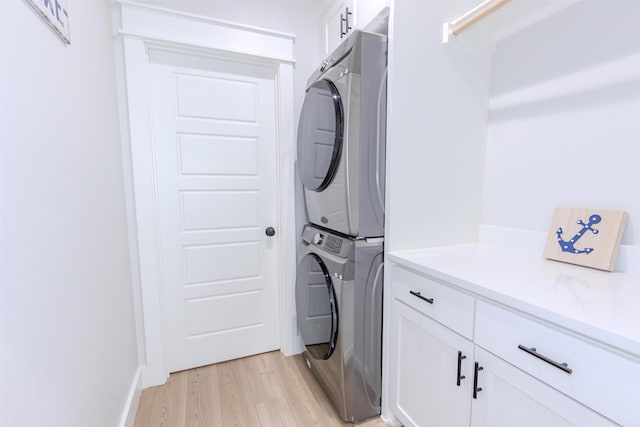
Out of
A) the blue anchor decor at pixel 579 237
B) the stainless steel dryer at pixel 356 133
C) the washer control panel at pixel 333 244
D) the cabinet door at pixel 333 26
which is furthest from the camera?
the cabinet door at pixel 333 26

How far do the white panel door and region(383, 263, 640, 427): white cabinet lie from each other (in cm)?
107

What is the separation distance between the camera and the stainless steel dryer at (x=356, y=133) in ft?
4.21

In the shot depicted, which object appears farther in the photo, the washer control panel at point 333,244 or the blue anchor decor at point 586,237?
the washer control panel at point 333,244

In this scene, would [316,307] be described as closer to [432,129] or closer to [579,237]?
[432,129]

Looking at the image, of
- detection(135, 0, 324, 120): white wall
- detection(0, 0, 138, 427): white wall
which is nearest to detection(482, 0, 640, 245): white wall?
detection(135, 0, 324, 120): white wall

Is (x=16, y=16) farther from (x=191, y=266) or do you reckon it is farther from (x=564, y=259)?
(x=564, y=259)

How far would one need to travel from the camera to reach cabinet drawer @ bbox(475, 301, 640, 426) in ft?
2.03

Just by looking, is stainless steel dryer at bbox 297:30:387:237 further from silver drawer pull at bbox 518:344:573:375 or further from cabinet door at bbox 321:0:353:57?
silver drawer pull at bbox 518:344:573:375

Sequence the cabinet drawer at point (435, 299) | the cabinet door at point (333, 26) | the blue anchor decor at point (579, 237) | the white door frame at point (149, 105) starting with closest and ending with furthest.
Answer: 1. the cabinet drawer at point (435, 299)
2. the blue anchor decor at point (579, 237)
3. the white door frame at point (149, 105)
4. the cabinet door at point (333, 26)

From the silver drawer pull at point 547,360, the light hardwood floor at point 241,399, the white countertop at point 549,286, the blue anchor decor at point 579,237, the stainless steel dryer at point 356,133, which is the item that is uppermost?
the stainless steel dryer at point 356,133

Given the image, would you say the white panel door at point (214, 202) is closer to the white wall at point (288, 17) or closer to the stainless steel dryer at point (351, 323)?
the white wall at point (288, 17)

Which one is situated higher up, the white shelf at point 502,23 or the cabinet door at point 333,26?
the cabinet door at point 333,26

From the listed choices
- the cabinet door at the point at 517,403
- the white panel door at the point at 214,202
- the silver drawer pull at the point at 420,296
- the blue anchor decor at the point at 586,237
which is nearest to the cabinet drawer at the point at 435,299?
the silver drawer pull at the point at 420,296

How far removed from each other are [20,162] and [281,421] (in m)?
1.56
